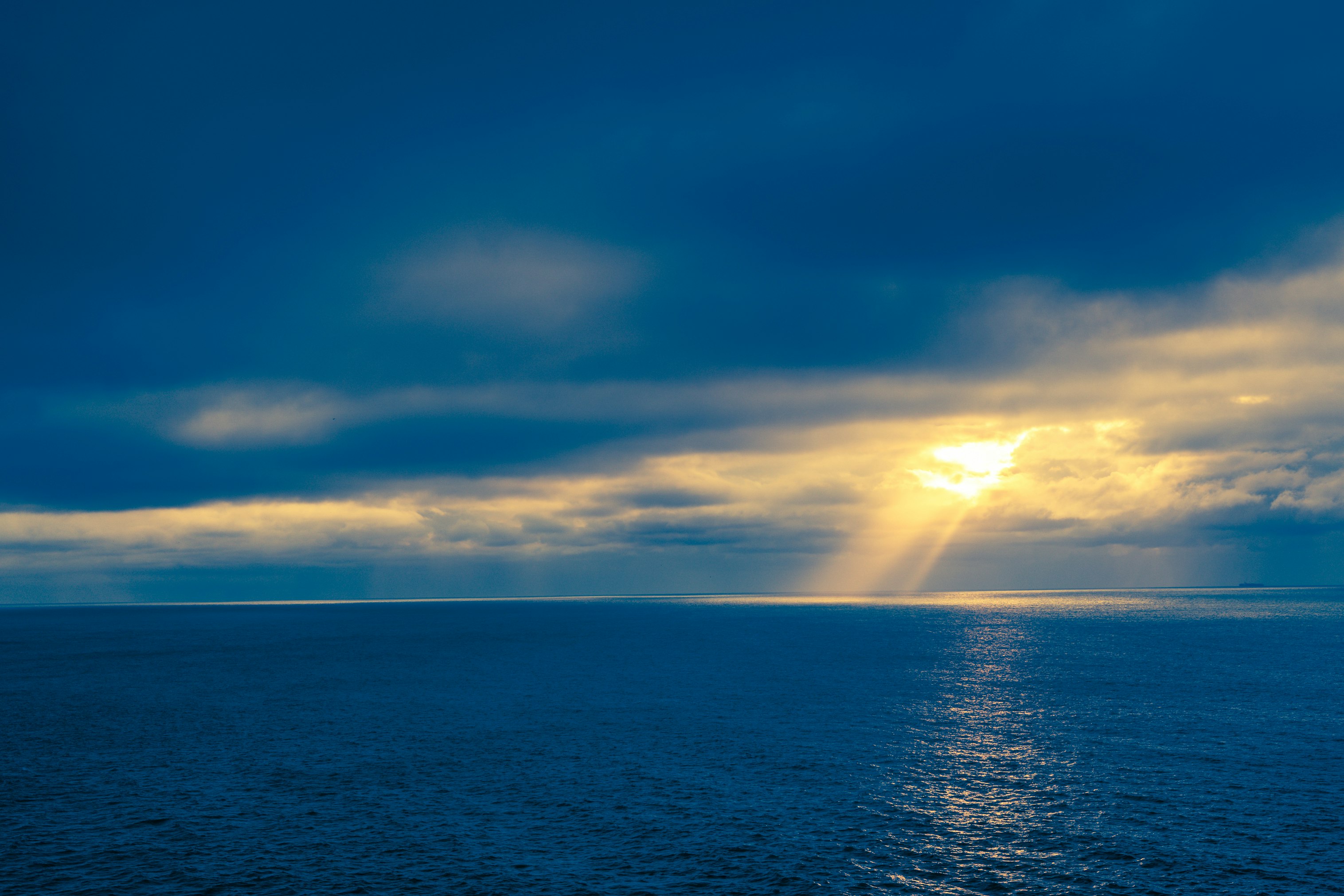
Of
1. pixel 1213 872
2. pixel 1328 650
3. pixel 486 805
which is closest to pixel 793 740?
pixel 486 805

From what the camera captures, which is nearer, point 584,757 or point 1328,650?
point 584,757

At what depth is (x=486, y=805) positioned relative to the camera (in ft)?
169

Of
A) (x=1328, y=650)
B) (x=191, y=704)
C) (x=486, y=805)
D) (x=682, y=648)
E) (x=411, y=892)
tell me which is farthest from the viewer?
(x=682, y=648)

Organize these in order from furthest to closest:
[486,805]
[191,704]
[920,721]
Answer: [191,704]
[920,721]
[486,805]

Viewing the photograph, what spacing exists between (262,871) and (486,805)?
13.8 metres

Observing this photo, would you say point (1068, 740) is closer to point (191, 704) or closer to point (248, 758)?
point (248, 758)

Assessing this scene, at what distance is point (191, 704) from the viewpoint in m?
91.4

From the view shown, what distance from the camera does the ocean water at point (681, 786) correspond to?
40281 millimetres

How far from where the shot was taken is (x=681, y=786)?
183ft

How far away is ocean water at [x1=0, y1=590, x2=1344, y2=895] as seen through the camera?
132 feet

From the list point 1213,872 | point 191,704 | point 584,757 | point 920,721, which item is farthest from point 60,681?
point 1213,872

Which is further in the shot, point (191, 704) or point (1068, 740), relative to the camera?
point (191, 704)

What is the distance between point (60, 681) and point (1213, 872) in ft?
421

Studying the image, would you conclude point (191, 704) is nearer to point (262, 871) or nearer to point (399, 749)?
point (399, 749)
